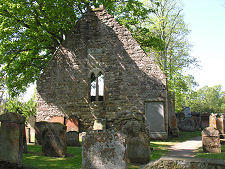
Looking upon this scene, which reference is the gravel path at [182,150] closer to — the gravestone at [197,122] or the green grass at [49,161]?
the green grass at [49,161]

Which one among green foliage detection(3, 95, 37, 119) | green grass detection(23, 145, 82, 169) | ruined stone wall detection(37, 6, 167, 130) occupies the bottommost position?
green grass detection(23, 145, 82, 169)

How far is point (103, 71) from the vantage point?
14711 millimetres

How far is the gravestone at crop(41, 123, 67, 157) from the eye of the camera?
7.82 m

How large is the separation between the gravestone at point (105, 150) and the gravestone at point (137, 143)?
82.9 inches

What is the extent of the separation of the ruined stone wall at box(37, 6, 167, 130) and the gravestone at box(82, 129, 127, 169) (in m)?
8.59

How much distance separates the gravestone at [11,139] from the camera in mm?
6152

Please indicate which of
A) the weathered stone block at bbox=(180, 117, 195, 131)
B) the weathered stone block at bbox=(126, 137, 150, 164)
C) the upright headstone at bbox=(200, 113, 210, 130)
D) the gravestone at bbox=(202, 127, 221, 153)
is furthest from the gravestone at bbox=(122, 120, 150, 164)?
the upright headstone at bbox=(200, 113, 210, 130)

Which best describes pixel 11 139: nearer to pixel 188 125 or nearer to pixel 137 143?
pixel 137 143

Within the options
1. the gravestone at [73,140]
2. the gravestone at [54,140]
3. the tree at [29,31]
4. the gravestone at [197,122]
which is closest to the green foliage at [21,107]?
the tree at [29,31]

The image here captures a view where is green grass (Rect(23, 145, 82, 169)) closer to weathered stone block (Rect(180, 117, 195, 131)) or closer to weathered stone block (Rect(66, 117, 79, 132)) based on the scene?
weathered stone block (Rect(66, 117, 79, 132))

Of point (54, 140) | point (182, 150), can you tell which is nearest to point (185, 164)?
point (54, 140)

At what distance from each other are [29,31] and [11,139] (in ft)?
35.3

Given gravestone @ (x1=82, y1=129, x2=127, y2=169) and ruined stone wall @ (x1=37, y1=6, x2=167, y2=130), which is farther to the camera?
ruined stone wall @ (x1=37, y1=6, x2=167, y2=130)

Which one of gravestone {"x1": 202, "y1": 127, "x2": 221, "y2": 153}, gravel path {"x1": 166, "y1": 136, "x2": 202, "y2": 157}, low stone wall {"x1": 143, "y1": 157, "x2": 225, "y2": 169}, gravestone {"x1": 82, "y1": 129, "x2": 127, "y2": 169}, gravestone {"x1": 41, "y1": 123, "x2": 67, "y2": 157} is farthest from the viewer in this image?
gravestone {"x1": 202, "y1": 127, "x2": 221, "y2": 153}
